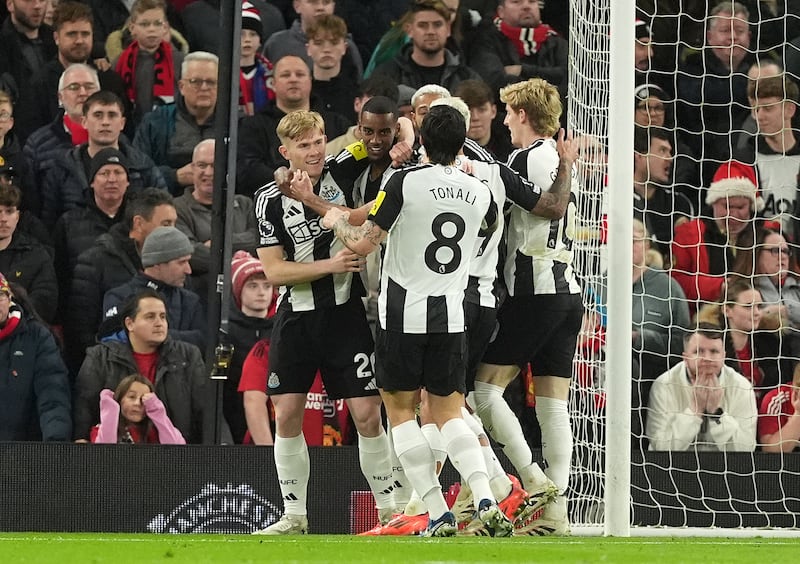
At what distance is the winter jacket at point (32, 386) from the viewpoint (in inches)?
343

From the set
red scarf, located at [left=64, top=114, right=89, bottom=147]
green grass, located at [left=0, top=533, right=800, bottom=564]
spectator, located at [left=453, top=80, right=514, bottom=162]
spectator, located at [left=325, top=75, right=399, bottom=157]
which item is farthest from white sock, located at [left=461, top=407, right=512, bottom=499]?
red scarf, located at [left=64, top=114, right=89, bottom=147]

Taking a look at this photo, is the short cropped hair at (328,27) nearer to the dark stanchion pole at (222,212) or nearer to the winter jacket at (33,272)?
the dark stanchion pole at (222,212)

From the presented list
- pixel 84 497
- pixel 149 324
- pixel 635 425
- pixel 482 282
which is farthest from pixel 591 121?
pixel 84 497

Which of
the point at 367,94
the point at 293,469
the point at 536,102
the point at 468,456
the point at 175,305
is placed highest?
the point at 367,94

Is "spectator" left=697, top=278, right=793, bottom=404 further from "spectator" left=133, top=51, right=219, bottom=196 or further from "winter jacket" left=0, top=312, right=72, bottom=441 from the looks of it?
"winter jacket" left=0, top=312, right=72, bottom=441

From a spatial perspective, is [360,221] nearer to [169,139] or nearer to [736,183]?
[169,139]

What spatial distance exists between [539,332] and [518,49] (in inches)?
167

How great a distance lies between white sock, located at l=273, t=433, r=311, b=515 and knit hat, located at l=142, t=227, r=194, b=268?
2.28m

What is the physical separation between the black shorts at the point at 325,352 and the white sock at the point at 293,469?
27 cm

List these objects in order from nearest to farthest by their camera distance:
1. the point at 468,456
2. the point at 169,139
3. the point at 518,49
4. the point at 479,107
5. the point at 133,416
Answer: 1. the point at 468,456
2. the point at 133,416
3. the point at 479,107
4. the point at 169,139
5. the point at 518,49

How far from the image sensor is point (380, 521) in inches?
292

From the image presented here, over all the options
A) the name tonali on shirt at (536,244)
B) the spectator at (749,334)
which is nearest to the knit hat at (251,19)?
the name tonali on shirt at (536,244)

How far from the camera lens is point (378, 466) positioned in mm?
7348

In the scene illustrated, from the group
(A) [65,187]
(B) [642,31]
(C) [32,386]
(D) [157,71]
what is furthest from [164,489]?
(B) [642,31]
